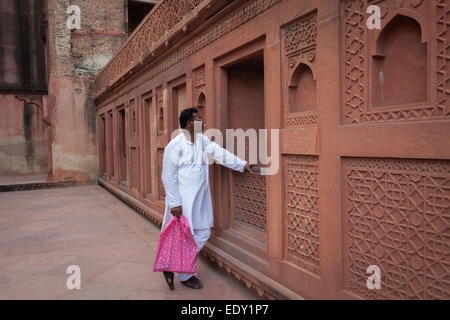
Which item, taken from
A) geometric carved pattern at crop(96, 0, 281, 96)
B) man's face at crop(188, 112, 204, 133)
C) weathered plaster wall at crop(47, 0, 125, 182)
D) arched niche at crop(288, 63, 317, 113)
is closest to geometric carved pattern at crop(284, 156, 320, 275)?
arched niche at crop(288, 63, 317, 113)

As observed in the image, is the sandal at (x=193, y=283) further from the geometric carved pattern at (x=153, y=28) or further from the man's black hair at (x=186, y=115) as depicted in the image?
the geometric carved pattern at (x=153, y=28)

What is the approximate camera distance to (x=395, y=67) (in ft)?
7.08

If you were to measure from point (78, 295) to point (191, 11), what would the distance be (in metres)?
3.46

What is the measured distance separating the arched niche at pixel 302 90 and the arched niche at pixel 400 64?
59 centimetres

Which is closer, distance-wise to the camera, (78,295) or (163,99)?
(78,295)

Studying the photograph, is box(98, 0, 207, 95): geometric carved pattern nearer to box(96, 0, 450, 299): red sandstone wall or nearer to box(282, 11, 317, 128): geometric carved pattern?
box(96, 0, 450, 299): red sandstone wall

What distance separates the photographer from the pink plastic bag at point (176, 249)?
3.48 m

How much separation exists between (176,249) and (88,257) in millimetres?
1688

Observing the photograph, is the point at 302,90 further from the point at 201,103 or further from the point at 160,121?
the point at 160,121

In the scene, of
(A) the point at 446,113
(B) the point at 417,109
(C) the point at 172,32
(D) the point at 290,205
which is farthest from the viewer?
(C) the point at 172,32

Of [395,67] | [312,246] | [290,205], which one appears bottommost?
[312,246]

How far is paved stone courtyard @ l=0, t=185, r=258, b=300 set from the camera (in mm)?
3500

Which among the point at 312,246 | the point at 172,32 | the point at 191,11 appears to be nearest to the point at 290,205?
the point at 312,246

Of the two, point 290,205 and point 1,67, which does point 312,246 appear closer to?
point 290,205
